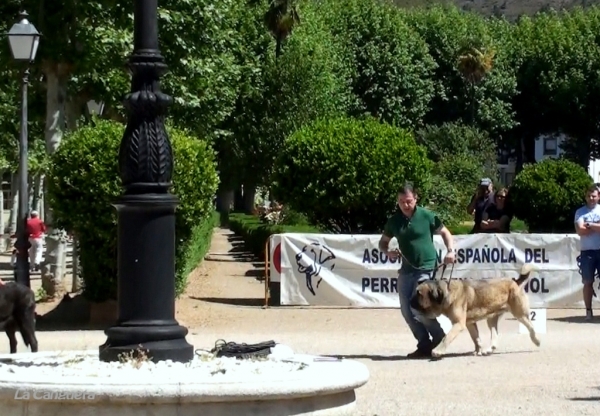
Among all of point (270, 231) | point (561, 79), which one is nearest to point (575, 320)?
point (270, 231)

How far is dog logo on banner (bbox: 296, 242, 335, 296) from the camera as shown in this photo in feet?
62.8

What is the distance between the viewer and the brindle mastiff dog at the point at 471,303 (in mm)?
12695

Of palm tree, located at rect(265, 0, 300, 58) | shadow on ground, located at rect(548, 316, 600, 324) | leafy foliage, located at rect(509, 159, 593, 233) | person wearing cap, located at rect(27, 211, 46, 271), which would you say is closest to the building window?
palm tree, located at rect(265, 0, 300, 58)

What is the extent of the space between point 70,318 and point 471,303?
283 inches

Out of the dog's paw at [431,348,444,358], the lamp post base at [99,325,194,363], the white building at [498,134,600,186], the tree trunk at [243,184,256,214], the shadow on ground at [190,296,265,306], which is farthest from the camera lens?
the white building at [498,134,600,186]

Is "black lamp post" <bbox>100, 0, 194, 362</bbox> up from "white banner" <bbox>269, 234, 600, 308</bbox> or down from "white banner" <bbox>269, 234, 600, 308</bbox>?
up

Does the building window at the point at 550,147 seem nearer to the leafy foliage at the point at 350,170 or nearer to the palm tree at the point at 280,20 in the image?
the palm tree at the point at 280,20

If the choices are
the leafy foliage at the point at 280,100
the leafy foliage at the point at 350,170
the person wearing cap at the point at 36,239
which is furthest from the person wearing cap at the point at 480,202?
the leafy foliage at the point at 280,100

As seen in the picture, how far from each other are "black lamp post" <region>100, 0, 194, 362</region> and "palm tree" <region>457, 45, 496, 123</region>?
5207cm

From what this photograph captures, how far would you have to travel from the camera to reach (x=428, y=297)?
41.5ft

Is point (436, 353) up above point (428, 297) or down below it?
below

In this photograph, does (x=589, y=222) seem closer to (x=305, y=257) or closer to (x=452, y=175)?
(x=305, y=257)

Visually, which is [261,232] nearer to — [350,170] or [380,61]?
[350,170]

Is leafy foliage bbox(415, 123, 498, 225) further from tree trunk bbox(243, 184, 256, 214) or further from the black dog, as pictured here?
the black dog
